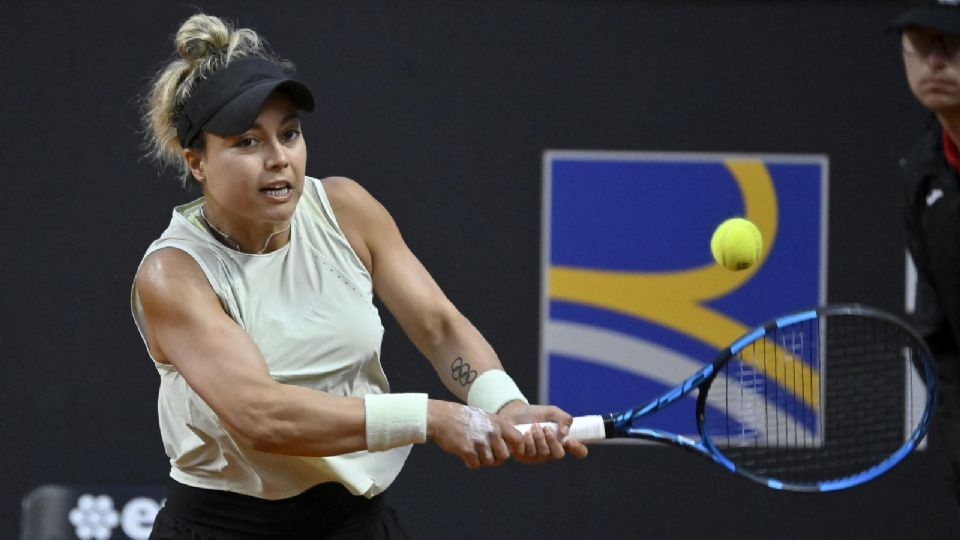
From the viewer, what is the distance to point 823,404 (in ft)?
12.8

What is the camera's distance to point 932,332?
9.14 ft

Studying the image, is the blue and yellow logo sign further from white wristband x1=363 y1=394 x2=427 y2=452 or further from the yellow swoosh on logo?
white wristband x1=363 y1=394 x2=427 y2=452

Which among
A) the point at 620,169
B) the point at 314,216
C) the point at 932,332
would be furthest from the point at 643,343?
the point at 314,216

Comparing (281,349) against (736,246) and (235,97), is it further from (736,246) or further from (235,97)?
(736,246)

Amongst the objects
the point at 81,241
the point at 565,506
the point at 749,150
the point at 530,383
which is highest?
the point at 749,150

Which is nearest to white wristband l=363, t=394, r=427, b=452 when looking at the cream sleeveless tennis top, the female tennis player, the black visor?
the female tennis player

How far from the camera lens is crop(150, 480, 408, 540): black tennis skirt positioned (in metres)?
2.49

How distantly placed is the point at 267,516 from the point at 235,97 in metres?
0.72

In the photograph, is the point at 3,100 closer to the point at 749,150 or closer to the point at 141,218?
the point at 141,218

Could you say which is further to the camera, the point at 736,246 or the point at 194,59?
the point at 736,246

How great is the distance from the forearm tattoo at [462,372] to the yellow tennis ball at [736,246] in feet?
2.94

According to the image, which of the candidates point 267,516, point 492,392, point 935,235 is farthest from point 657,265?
point 267,516

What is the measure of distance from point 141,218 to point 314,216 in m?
1.41

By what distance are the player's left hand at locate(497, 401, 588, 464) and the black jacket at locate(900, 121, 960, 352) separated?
2.56 ft
